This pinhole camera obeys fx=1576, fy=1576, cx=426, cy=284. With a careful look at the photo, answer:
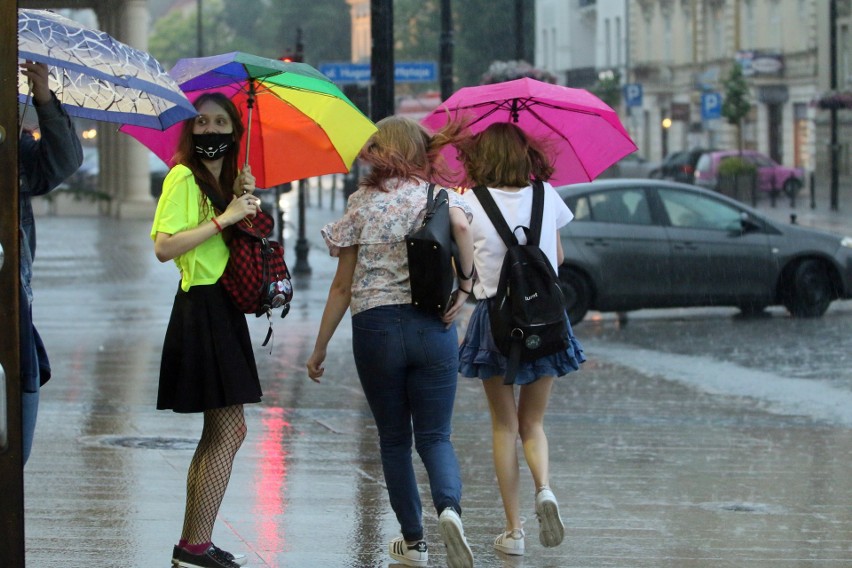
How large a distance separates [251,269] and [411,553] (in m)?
1.25

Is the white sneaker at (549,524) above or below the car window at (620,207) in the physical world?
below

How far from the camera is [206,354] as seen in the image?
5.50 metres

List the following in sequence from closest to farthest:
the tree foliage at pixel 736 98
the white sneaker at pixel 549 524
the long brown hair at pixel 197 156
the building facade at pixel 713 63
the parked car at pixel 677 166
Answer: the long brown hair at pixel 197 156 < the white sneaker at pixel 549 524 < the parked car at pixel 677 166 < the tree foliage at pixel 736 98 < the building facade at pixel 713 63

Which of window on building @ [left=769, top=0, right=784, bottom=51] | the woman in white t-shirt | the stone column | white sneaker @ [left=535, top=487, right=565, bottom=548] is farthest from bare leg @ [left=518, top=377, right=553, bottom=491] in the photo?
window on building @ [left=769, top=0, right=784, bottom=51]

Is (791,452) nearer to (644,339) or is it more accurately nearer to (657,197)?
(644,339)

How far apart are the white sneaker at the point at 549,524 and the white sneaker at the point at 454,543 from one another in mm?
470

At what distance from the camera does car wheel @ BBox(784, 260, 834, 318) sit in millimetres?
16172

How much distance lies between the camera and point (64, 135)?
185 inches

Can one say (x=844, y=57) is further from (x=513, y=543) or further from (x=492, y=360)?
(x=513, y=543)

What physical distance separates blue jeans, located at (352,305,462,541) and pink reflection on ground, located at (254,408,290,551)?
0.66 metres

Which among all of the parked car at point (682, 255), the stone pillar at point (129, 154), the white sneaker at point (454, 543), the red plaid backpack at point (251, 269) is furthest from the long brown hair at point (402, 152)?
the stone pillar at point (129, 154)

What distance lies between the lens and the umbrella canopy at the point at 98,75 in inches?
183

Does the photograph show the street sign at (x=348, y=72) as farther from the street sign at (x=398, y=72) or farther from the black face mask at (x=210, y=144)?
the black face mask at (x=210, y=144)

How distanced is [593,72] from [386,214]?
80.6m
